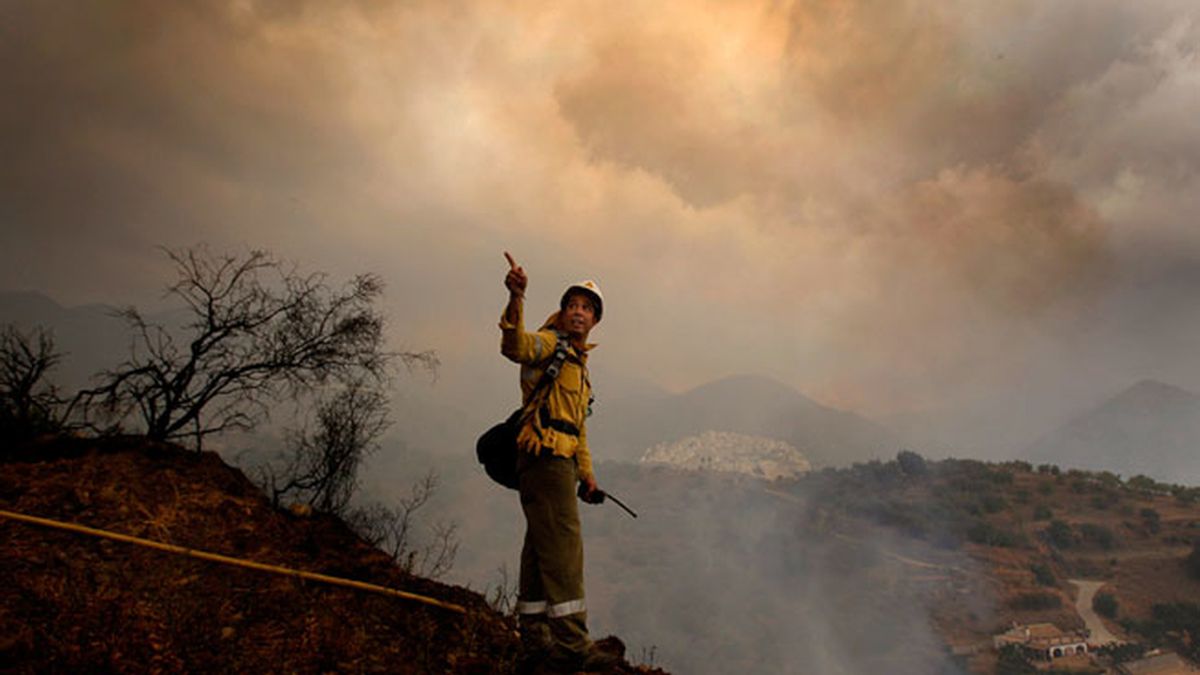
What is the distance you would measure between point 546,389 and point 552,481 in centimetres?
69

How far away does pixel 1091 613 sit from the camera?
7331 cm

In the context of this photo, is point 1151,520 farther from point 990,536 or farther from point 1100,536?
point 990,536

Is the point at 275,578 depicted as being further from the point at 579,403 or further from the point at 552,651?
the point at 579,403

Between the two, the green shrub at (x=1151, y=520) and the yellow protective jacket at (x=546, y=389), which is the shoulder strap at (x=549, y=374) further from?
the green shrub at (x=1151, y=520)

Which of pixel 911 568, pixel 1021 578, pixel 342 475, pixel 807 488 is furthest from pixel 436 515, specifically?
pixel 342 475

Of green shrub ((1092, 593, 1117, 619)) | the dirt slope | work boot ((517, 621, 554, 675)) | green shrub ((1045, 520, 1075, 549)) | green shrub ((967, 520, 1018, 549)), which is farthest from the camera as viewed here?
green shrub ((967, 520, 1018, 549))

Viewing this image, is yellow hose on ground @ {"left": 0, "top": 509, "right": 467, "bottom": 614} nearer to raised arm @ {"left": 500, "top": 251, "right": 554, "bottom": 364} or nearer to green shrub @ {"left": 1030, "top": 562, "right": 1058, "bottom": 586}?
raised arm @ {"left": 500, "top": 251, "right": 554, "bottom": 364}

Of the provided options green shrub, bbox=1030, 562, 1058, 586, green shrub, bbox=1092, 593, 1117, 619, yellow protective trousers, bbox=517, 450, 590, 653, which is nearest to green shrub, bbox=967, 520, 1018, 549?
green shrub, bbox=1030, 562, 1058, 586

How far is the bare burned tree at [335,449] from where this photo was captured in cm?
970

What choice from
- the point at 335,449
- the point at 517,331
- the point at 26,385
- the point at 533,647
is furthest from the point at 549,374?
the point at 26,385

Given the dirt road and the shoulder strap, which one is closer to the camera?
the shoulder strap

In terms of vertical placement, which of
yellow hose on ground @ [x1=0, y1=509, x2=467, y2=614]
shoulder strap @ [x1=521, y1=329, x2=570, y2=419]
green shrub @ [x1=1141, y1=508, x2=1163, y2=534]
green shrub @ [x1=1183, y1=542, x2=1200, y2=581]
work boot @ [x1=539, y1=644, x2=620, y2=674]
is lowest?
work boot @ [x1=539, y1=644, x2=620, y2=674]

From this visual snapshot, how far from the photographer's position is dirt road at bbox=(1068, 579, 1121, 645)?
6794 cm

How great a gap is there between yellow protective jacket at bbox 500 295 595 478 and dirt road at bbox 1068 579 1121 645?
9279cm
